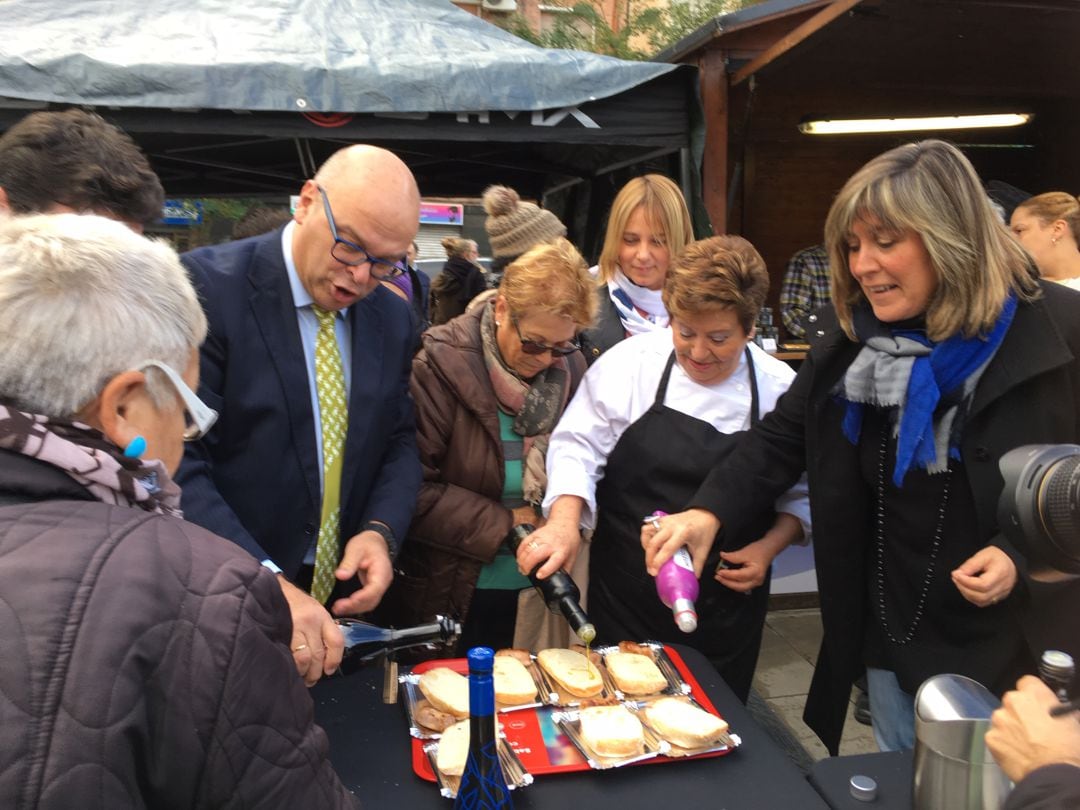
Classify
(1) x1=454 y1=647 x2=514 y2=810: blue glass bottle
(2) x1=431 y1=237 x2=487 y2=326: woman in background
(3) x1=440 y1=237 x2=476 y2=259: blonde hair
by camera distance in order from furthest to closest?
(3) x1=440 y1=237 x2=476 y2=259: blonde hair < (2) x1=431 y1=237 x2=487 y2=326: woman in background < (1) x1=454 y1=647 x2=514 y2=810: blue glass bottle

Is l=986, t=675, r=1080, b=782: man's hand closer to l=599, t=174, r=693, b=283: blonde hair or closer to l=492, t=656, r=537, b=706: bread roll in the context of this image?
l=492, t=656, r=537, b=706: bread roll

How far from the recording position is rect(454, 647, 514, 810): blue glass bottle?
1324 millimetres

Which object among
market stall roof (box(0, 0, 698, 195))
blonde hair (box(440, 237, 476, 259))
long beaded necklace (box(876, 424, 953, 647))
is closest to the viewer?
long beaded necklace (box(876, 424, 953, 647))

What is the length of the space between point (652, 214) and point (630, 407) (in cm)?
114

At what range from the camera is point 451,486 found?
2346 millimetres

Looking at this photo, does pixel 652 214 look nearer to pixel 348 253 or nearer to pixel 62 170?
pixel 348 253

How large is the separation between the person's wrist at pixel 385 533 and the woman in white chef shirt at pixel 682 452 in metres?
0.40

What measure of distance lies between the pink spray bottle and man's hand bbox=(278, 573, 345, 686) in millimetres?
712

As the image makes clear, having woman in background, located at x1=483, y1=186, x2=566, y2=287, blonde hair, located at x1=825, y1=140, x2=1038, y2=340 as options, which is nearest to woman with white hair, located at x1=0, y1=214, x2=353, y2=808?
blonde hair, located at x1=825, y1=140, x2=1038, y2=340

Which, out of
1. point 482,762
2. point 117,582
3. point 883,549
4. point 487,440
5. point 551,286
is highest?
point 551,286

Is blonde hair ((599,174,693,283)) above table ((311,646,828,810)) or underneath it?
above

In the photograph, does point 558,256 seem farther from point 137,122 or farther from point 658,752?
point 137,122

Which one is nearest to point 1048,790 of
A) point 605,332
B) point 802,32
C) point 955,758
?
point 955,758

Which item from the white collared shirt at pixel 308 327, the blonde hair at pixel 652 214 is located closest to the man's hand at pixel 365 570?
the white collared shirt at pixel 308 327
